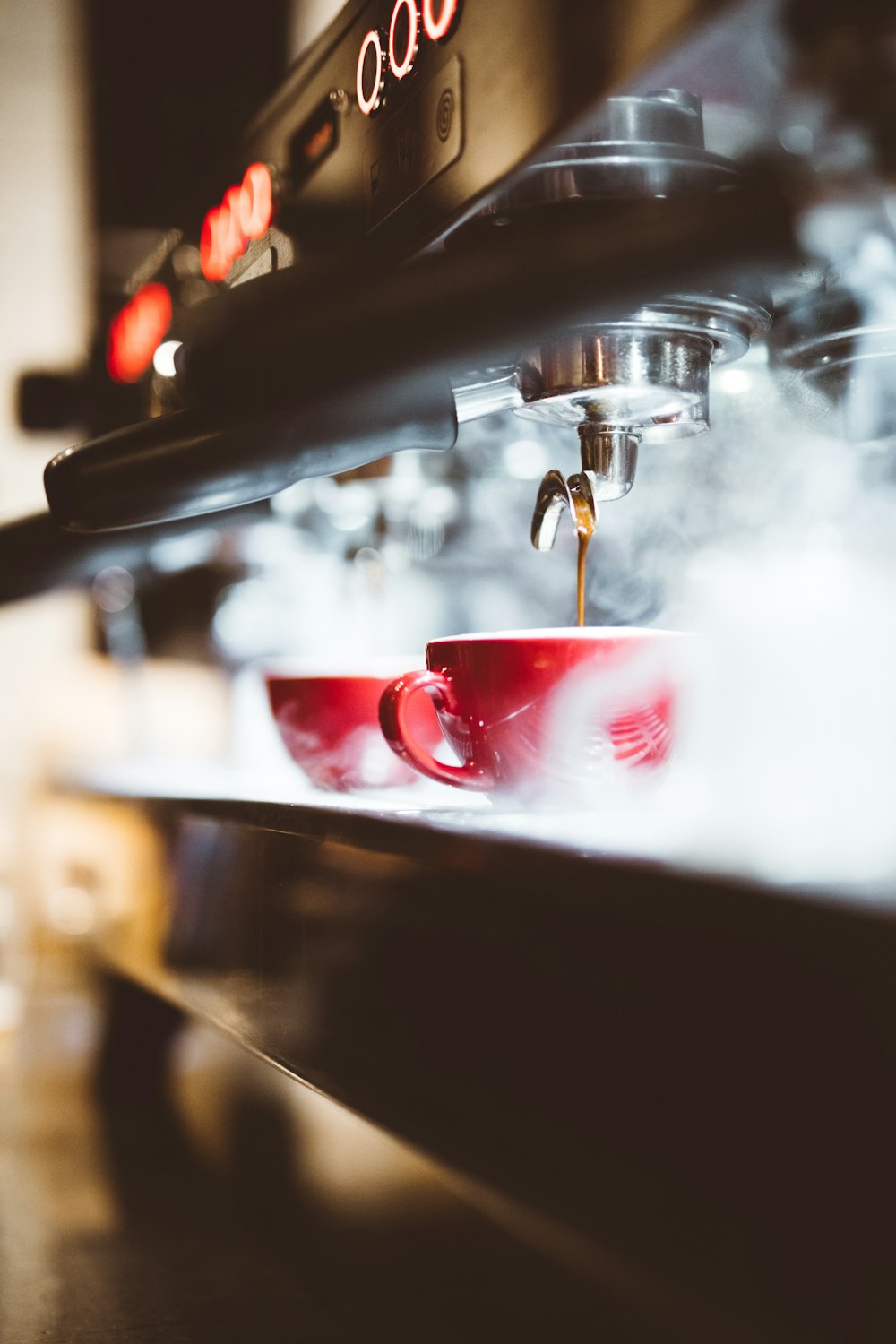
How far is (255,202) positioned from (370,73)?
0.60 feet

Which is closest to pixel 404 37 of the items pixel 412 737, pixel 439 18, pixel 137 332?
pixel 439 18

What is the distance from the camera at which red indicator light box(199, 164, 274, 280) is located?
71 cm

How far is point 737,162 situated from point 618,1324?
0.40 metres

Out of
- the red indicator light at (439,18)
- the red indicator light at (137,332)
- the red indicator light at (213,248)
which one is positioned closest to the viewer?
the red indicator light at (439,18)

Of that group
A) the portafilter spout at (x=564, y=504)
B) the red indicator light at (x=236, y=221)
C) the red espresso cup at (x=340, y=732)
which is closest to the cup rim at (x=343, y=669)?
the red espresso cup at (x=340, y=732)

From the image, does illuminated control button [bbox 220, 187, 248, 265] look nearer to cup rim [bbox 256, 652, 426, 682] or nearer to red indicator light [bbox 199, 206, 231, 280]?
red indicator light [bbox 199, 206, 231, 280]

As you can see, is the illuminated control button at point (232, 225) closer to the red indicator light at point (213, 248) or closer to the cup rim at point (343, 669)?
the red indicator light at point (213, 248)

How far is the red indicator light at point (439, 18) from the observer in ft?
1.57

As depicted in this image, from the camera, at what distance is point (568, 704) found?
505 mm

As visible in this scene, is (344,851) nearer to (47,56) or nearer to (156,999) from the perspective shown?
(156,999)

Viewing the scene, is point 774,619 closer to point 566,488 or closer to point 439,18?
point 566,488

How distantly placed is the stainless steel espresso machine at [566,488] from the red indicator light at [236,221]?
0.02 metres

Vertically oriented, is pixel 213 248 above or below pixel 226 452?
above

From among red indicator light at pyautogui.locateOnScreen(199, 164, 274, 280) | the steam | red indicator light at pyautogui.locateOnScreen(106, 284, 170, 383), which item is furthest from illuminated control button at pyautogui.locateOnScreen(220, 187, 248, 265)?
the steam
